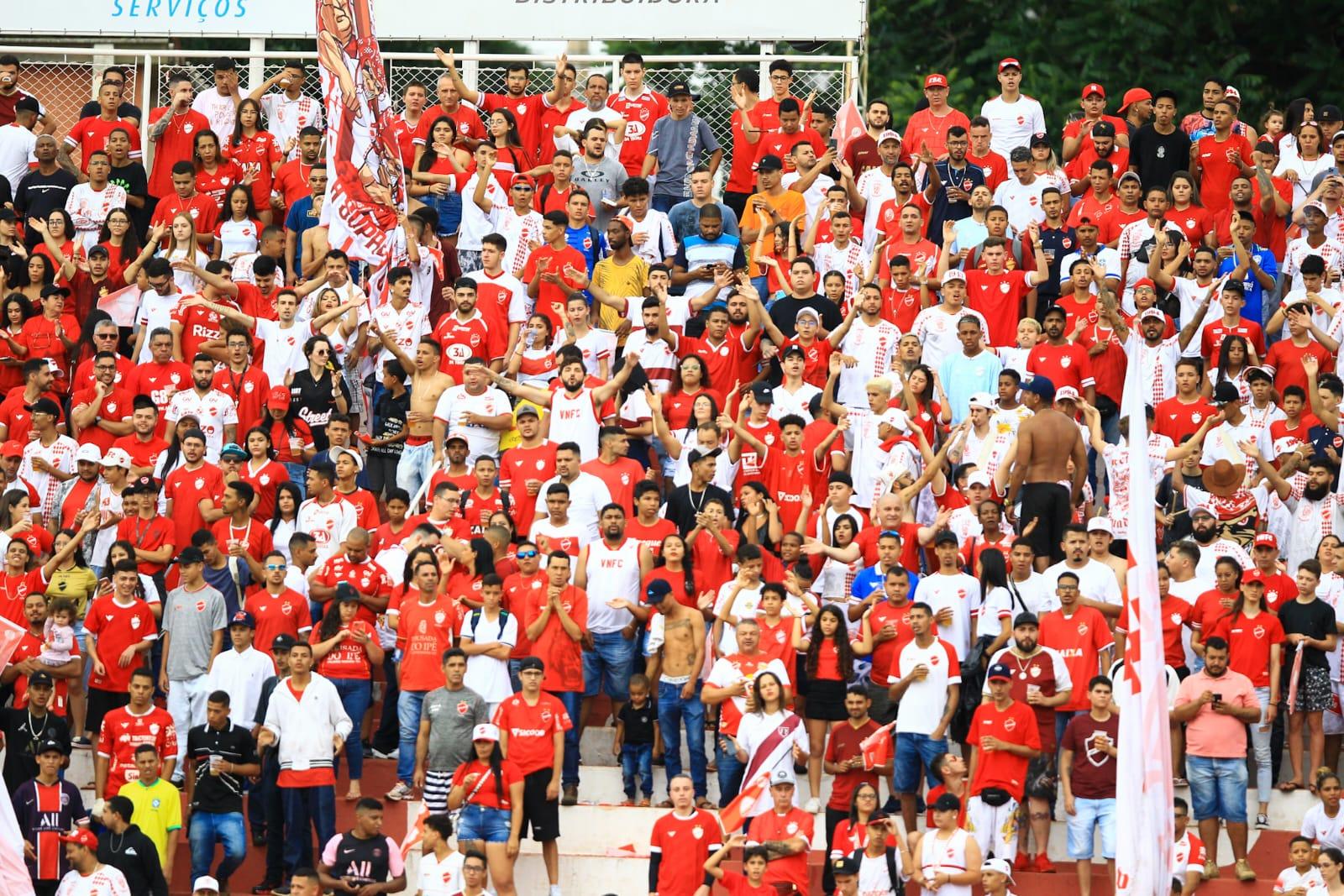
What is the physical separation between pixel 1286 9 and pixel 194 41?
15.3m

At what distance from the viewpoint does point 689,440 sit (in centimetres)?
1975

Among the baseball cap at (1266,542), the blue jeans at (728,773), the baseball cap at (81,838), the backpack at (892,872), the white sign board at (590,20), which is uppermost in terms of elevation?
the white sign board at (590,20)

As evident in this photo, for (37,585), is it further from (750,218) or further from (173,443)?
(750,218)

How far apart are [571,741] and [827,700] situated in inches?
77.1

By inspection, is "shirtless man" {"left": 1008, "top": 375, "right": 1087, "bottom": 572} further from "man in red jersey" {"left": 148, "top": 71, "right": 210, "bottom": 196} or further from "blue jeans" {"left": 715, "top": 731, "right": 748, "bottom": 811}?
"man in red jersey" {"left": 148, "top": 71, "right": 210, "bottom": 196}

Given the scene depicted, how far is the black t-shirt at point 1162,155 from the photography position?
23.1 metres

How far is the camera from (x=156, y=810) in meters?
17.0

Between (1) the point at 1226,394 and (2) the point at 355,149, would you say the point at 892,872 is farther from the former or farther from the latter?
A: (2) the point at 355,149

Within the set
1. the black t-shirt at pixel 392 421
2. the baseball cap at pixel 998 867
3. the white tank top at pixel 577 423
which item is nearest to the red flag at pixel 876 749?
the baseball cap at pixel 998 867

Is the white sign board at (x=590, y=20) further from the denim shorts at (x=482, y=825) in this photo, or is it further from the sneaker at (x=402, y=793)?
the denim shorts at (x=482, y=825)

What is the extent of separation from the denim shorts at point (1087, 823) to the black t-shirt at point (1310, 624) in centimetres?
192

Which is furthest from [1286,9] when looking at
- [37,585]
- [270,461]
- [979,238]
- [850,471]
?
[37,585]

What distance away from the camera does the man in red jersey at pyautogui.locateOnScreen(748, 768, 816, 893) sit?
16266 millimetres

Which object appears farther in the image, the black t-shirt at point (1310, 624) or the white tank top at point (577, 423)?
the white tank top at point (577, 423)
